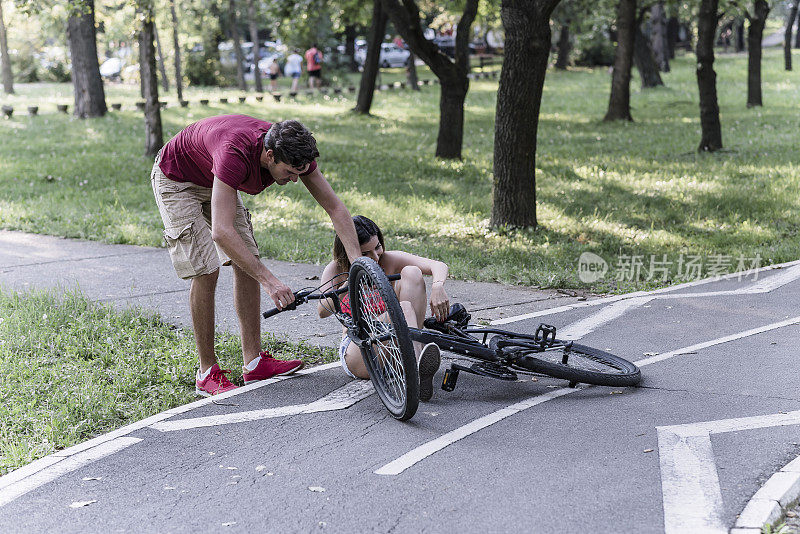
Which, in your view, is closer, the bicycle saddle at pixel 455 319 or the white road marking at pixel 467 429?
the white road marking at pixel 467 429

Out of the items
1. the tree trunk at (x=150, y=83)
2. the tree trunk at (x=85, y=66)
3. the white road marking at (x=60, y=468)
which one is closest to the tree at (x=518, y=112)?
the white road marking at (x=60, y=468)

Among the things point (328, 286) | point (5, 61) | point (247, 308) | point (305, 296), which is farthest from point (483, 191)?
point (5, 61)

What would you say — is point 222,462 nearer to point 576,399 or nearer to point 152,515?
point 152,515

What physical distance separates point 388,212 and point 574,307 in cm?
450

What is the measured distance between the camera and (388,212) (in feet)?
36.7

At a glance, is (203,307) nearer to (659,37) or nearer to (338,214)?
(338,214)

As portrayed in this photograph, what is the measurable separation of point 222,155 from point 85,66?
1866 cm

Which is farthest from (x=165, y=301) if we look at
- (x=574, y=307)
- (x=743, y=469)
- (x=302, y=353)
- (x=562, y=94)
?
(x=562, y=94)

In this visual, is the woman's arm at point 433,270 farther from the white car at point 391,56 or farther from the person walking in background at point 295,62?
the white car at point 391,56

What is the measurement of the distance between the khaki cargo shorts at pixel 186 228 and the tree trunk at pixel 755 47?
21107mm

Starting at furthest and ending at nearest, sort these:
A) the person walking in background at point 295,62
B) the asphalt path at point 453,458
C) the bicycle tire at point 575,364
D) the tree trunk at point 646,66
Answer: the person walking in background at point 295,62 → the tree trunk at point 646,66 → the bicycle tire at point 575,364 → the asphalt path at point 453,458

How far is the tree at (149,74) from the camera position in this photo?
46.5ft

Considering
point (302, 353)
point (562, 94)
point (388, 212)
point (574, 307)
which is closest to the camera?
point (302, 353)

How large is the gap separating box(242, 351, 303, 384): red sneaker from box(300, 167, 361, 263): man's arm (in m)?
0.96
